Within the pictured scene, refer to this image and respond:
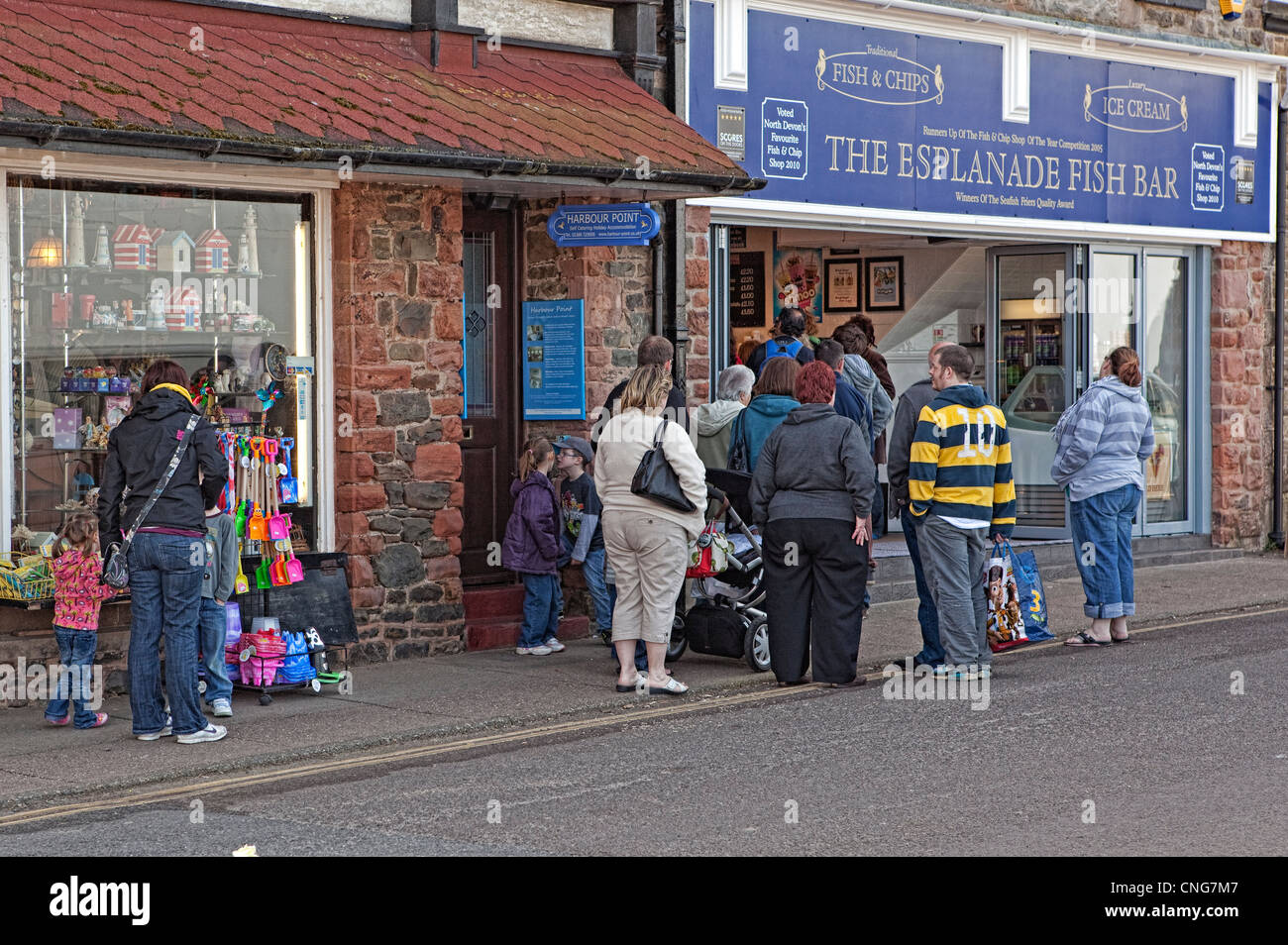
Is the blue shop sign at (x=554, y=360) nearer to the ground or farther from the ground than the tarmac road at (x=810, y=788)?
farther from the ground

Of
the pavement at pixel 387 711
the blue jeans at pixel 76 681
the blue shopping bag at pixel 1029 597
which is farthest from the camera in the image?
the blue shopping bag at pixel 1029 597

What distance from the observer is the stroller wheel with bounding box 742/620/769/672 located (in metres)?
10.9

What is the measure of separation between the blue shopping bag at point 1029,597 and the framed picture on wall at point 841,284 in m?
6.40

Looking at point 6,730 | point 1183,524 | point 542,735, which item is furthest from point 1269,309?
point 6,730

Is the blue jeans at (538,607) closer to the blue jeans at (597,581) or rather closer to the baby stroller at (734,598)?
the blue jeans at (597,581)

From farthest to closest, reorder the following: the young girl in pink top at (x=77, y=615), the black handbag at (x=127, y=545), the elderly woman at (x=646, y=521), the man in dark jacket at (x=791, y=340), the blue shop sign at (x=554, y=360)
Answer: the man in dark jacket at (x=791, y=340) → the blue shop sign at (x=554, y=360) → the elderly woman at (x=646, y=521) → the young girl in pink top at (x=77, y=615) → the black handbag at (x=127, y=545)

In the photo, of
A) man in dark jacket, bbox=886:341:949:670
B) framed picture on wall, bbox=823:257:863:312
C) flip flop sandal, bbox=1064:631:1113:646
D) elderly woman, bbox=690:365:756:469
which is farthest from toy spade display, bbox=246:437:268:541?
framed picture on wall, bbox=823:257:863:312

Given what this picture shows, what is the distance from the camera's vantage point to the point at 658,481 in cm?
984

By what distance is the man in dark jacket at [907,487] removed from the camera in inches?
417

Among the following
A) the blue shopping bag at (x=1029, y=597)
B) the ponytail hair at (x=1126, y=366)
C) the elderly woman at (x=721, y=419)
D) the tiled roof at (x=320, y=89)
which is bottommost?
the blue shopping bag at (x=1029, y=597)

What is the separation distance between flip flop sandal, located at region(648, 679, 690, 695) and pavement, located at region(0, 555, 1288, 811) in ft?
A: 0.49

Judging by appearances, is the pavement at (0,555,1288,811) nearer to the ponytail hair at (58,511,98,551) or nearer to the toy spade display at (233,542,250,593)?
the toy spade display at (233,542,250,593)

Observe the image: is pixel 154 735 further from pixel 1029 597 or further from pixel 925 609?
pixel 1029 597

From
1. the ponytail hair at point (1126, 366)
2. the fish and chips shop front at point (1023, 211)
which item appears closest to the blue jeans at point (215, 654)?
the fish and chips shop front at point (1023, 211)
